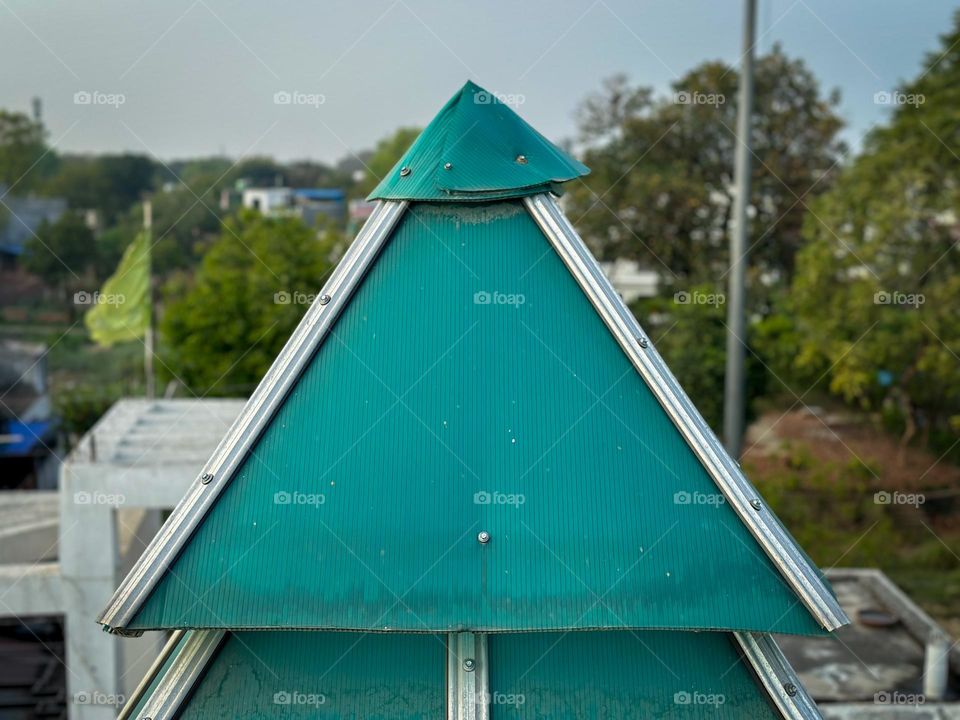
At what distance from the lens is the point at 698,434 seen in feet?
31.5

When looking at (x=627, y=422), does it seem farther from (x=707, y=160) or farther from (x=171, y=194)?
(x=171, y=194)

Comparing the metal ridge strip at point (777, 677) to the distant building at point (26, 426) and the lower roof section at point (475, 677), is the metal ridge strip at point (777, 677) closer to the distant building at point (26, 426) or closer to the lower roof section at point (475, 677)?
the lower roof section at point (475, 677)

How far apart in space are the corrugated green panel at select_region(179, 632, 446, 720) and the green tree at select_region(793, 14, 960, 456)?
21.7m

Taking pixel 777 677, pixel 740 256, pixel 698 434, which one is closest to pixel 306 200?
pixel 740 256

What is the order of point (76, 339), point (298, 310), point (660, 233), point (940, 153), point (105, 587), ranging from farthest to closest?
point (76, 339), point (660, 233), point (298, 310), point (940, 153), point (105, 587)

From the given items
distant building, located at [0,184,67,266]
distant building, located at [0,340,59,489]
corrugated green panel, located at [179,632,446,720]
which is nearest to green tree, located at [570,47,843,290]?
distant building, located at [0,340,59,489]

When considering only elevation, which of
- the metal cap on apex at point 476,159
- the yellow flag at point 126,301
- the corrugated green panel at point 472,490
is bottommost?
the corrugated green panel at point 472,490

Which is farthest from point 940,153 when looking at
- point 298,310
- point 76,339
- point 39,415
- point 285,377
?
point 76,339

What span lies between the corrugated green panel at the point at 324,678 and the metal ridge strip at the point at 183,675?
147mm

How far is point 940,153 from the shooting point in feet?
94.0

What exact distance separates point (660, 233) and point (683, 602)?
102ft

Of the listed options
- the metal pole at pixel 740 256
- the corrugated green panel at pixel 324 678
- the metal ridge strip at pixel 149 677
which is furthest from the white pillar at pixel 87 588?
the metal pole at pixel 740 256

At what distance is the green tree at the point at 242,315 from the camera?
3123 cm

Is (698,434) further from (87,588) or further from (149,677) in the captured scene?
(87,588)
